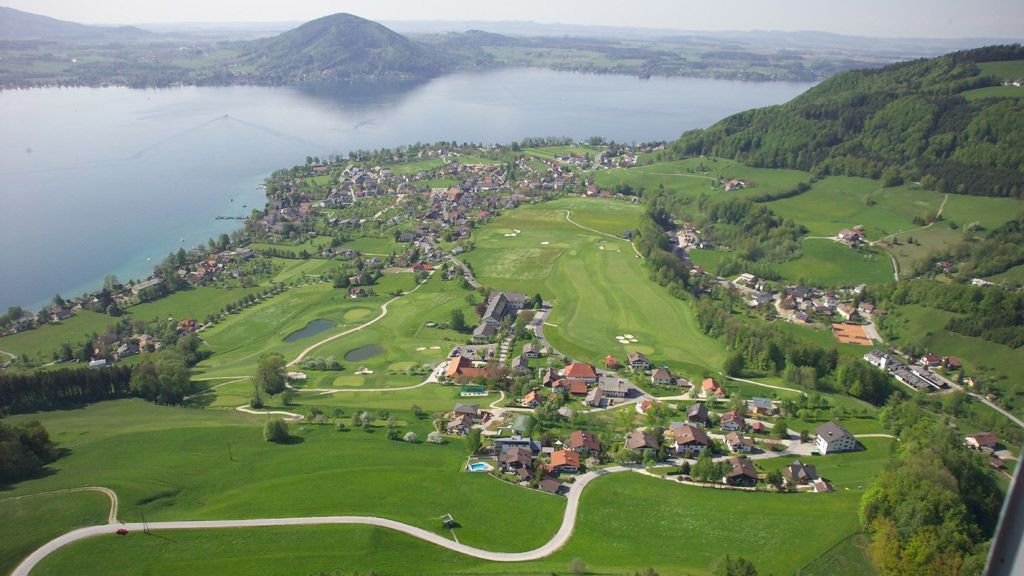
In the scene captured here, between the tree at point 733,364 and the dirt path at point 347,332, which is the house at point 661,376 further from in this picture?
the dirt path at point 347,332

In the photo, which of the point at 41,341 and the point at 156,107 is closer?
the point at 41,341

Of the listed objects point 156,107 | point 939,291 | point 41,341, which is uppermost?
point 156,107

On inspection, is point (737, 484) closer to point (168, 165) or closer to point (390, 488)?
point (390, 488)

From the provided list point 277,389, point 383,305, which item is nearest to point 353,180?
point 383,305

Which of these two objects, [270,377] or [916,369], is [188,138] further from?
[916,369]

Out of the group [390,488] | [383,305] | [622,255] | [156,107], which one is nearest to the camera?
[390,488]

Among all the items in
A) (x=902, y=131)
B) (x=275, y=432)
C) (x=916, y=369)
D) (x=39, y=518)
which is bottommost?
(x=916, y=369)

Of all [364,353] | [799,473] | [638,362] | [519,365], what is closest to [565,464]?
[799,473]

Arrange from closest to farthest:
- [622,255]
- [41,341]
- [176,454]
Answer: [176,454], [41,341], [622,255]
